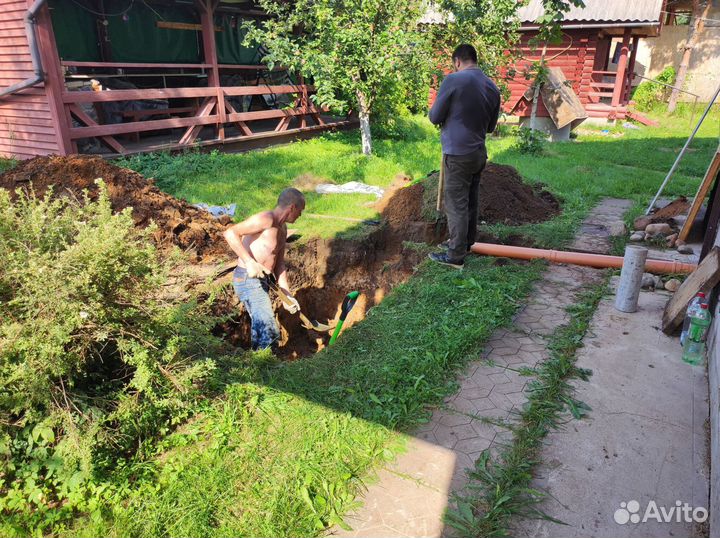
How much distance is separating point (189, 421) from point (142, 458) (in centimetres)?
33

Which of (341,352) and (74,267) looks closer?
(74,267)

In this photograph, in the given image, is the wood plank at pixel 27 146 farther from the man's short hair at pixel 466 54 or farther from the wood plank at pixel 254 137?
→ the man's short hair at pixel 466 54

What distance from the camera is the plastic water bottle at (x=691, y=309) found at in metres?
3.48

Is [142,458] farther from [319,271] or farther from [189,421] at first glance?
[319,271]

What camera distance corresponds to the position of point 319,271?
20.4 feet

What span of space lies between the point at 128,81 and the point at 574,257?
1091cm

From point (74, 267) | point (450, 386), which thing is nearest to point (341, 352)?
point (450, 386)

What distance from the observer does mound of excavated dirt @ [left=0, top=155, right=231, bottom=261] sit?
601 cm

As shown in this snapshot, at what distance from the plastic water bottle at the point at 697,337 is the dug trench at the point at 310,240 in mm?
2689

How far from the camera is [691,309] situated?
349 cm

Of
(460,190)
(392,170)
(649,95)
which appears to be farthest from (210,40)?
(649,95)

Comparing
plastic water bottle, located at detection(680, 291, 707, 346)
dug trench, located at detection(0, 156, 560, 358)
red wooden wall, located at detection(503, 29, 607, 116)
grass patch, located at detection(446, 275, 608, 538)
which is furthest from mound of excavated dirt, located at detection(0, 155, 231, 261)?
red wooden wall, located at detection(503, 29, 607, 116)

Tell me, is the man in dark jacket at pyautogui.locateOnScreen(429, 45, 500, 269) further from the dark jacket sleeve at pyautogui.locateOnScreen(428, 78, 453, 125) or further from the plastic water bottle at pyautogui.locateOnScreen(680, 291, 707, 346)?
the plastic water bottle at pyautogui.locateOnScreen(680, 291, 707, 346)

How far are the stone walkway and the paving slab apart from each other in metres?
0.33
